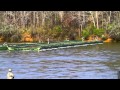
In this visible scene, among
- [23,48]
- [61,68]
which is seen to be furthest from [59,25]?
[61,68]

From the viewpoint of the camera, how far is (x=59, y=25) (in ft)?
90.8

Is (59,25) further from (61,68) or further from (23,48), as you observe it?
(61,68)

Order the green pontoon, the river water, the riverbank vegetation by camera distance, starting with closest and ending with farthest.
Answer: the river water, the green pontoon, the riverbank vegetation

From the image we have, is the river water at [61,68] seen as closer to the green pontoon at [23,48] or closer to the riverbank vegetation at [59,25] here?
the green pontoon at [23,48]

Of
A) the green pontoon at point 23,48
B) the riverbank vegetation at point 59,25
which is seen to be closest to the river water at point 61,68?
the green pontoon at point 23,48

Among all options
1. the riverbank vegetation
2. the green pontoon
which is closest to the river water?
the green pontoon

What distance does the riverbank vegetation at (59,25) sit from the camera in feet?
87.5

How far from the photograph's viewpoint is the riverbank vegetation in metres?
26.7

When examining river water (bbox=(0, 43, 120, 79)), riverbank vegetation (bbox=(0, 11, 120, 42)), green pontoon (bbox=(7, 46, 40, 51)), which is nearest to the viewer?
river water (bbox=(0, 43, 120, 79))

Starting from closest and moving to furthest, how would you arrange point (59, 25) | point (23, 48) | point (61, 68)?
point (61, 68), point (23, 48), point (59, 25)

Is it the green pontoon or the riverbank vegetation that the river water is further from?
the riverbank vegetation
